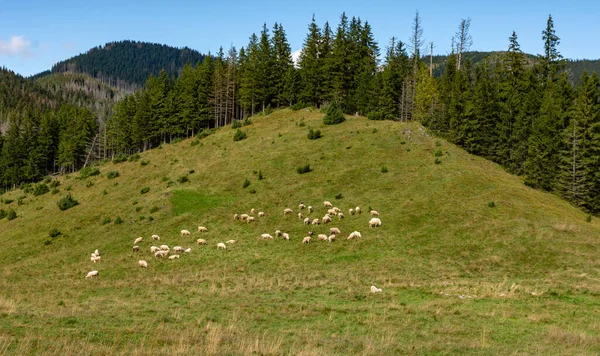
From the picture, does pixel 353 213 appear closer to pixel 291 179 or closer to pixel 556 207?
pixel 291 179

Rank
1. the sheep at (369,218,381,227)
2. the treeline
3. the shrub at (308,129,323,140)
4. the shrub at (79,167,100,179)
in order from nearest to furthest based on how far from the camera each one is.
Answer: the sheep at (369,218,381,227), the treeline, the shrub at (308,129,323,140), the shrub at (79,167,100,179)

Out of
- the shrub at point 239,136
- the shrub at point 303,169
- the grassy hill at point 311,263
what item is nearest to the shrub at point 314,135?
the grassy hill at point 311,263

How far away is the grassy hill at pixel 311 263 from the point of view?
12.8 metres

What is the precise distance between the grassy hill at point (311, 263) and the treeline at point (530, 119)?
1027cm

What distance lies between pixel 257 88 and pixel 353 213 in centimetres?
5854

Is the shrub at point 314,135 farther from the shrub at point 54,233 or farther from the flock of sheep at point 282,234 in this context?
the shrub at point 54,233

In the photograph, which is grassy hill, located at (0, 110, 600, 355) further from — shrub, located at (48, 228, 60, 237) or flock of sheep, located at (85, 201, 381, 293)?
shrub, located at (48, 228, 60, 237)

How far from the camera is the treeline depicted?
47656mm

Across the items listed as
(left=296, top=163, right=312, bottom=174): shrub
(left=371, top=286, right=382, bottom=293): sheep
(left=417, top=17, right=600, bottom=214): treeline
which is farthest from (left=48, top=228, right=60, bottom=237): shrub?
(left=417, top=17, right=600, bottom=214): treeline

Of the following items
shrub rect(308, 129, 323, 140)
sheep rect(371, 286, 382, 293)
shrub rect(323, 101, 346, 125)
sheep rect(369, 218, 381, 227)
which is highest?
shrub rect(323, 101, 346, 125)

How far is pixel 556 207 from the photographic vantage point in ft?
130

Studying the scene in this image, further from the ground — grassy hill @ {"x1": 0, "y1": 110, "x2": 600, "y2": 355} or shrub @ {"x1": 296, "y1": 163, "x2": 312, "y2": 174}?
shrub @ {"x1": 296, "y1": 163, "x2": 312, "y2": 174}

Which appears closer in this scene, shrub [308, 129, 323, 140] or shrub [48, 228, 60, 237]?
shrub [48, 228, 60, 237]

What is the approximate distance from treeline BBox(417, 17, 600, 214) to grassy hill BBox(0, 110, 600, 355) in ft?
33.7
